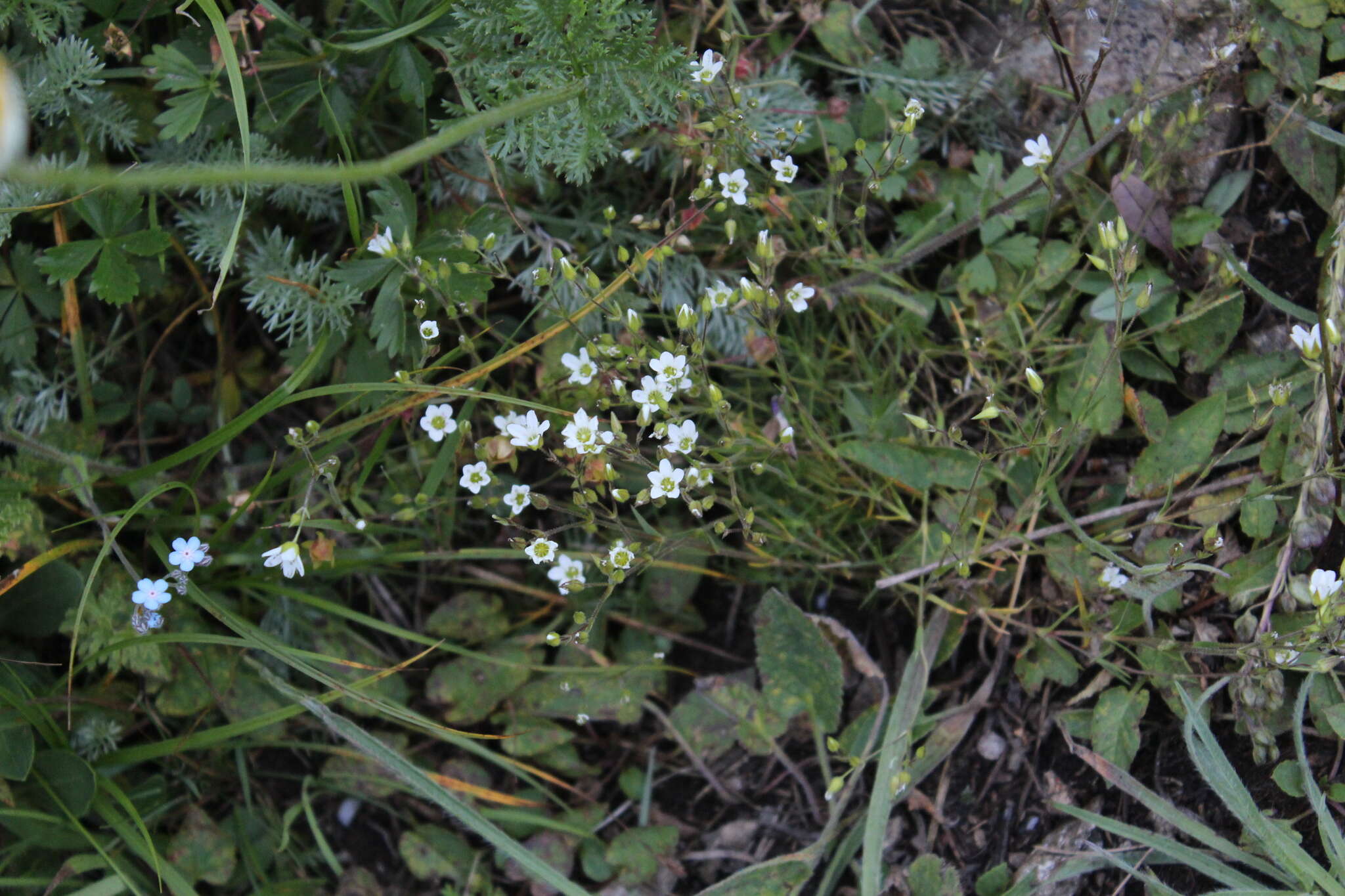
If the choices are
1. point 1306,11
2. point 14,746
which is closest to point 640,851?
point 14,746

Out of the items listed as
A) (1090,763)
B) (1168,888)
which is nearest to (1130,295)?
(1090,763)

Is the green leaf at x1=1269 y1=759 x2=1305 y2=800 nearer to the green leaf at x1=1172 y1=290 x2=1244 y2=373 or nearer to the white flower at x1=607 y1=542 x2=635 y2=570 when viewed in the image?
the green leaf at x1=1172 y1=290 x2=1244 y2=373

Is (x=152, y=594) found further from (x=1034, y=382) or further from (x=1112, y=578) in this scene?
(x=1112, y=578)

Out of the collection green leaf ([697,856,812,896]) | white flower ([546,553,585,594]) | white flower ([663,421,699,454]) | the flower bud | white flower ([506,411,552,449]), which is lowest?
green leaf ([697,856,812,896])

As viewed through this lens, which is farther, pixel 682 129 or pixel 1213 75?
pixel 682 129

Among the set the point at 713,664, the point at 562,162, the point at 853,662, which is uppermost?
the point at 562,162

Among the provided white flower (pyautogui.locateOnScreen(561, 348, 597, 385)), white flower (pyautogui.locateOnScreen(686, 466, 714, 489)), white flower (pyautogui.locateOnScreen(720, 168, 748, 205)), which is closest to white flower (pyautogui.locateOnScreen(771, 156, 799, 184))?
white flower (pyautogui.locateOnScreen(720, 168, 748, 205))

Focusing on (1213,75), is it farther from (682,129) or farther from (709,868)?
(709,868)
